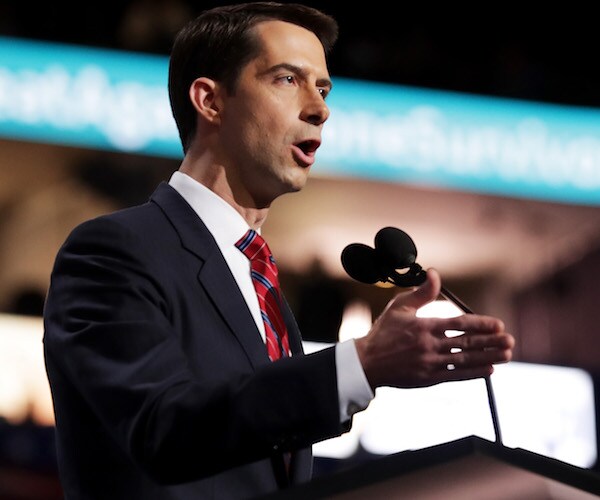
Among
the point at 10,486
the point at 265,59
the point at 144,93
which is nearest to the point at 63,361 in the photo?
the point at 265,59

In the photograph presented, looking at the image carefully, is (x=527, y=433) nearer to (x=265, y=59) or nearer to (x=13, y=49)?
(x=13, y=49)

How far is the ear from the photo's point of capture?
201 cm

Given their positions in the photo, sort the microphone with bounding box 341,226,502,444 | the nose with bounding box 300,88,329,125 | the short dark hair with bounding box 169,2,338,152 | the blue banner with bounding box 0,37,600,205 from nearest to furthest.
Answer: the microphone with bounding box 341,226,502,444, the nose with bounding box 300,88,329,125, the short dark hair with bounding box 169,2,338,152, the blue banner with bounding box 0,37,600,205

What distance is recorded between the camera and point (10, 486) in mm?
4734

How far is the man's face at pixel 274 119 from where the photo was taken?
1.92 metres

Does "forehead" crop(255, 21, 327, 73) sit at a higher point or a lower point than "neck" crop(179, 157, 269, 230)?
higher

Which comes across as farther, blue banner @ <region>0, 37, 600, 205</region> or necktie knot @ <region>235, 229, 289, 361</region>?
blue banner @ <region>0, 37, 600, 205</region>

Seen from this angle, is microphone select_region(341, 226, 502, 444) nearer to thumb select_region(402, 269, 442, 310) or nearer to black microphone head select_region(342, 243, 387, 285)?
black microphone head select_region(342, 243, 387, 285)

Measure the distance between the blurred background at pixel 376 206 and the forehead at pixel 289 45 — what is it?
3.21 m

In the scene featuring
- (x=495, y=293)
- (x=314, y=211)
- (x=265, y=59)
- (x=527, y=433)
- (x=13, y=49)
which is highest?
(x=13, y=49)

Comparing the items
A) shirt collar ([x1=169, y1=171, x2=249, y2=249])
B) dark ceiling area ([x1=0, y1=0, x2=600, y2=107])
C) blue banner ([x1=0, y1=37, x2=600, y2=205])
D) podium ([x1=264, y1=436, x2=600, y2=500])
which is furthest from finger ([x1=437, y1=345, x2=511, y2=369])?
dark ceiling area ([x1=0, y1=0, x2=600, y2=107])

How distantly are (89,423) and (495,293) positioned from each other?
438 cm

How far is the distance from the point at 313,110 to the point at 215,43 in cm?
25

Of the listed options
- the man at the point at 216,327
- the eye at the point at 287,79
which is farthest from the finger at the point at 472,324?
the eye at the point at 287,79
